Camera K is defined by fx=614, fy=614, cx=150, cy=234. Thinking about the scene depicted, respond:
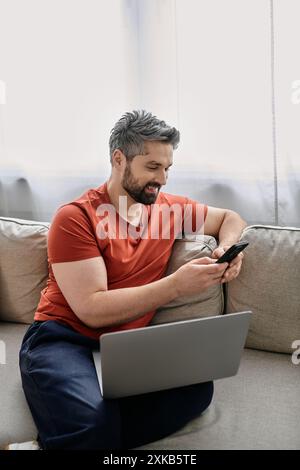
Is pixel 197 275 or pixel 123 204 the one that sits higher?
pixel 123 204

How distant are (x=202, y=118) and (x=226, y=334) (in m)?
0.96

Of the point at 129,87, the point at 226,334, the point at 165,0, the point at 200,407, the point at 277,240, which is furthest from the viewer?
the point at 129,87

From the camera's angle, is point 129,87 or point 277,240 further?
point 129,87

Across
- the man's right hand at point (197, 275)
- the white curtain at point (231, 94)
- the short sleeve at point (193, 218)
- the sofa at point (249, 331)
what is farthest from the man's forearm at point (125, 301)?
the white curtain at point (231, 94)

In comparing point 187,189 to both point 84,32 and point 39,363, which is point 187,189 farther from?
point 39,363

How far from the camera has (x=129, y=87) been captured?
2.29 m

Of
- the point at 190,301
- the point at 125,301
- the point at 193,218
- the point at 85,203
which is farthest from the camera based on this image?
the point at 193,218

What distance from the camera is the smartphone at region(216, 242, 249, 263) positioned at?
62.8 inches

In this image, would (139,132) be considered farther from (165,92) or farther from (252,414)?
(252,414)

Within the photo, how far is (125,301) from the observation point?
1711 mm

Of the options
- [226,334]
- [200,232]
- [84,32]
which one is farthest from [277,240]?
[84,32]

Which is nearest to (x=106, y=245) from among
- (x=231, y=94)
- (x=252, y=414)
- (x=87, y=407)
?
(x=87, y=407)

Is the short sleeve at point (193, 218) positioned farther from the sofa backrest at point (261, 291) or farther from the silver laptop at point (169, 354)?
the silver laptop at point (169, 354)

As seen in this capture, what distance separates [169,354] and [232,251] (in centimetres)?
32
